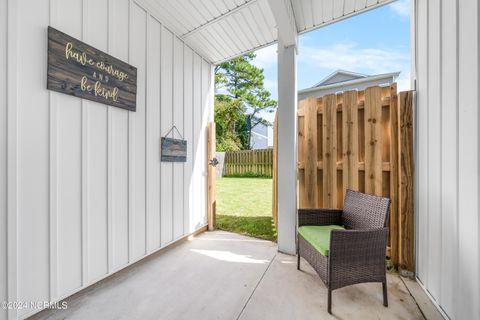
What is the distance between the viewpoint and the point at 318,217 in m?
2.44

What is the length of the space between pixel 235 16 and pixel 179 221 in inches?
114

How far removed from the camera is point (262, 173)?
952 cm

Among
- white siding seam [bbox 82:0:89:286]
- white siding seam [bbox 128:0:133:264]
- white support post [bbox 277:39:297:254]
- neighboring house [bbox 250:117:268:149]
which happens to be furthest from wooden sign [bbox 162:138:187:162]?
neighboring house [bbox 250:117:268:149]

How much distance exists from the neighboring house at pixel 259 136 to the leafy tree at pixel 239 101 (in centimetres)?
77

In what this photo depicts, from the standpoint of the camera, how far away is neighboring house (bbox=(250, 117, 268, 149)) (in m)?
17.2

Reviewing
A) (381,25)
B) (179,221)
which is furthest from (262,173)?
(381,25)

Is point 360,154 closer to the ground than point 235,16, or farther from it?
closer to the ground

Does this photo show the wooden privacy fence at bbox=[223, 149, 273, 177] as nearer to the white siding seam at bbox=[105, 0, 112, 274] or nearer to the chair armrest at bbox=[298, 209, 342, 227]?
the chair armrest at bbox=[298, 209, 342, 227]

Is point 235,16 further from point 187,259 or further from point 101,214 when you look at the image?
point 187,259

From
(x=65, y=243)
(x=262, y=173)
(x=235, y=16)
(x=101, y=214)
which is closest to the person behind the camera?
(x=65, y=243)

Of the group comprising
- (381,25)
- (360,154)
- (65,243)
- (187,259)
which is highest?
(381,25)

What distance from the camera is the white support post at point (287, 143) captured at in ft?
9.45

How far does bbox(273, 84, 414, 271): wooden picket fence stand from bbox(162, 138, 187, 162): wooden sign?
5.41ft

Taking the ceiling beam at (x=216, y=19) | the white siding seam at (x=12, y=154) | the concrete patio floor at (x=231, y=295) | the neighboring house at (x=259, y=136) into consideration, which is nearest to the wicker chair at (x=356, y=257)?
the concrete patio floor at (x=231, y=295)
